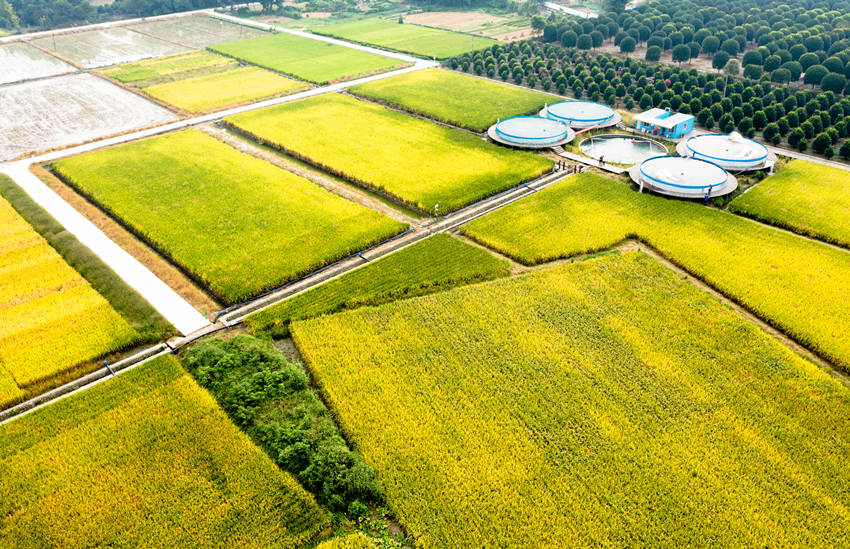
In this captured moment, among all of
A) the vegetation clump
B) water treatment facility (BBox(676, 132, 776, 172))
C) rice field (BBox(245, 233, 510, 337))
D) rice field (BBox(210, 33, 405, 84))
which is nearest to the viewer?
the vegetation clump

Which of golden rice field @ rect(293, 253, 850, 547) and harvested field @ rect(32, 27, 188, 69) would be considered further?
harvested field @ rect(32, 27, 188, 69)

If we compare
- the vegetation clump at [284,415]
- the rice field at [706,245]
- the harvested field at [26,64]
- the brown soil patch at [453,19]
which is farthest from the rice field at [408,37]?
the vegetation clump at [284,415]

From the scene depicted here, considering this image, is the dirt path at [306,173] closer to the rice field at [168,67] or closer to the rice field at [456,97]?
the rice field at [456,97]

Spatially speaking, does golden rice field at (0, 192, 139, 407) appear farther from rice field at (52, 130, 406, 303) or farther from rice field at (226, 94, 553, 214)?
rice field at (226, 94, 553, 214)

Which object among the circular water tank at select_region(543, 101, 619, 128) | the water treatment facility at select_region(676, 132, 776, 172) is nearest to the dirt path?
the circular water tank at select_region(543, 101, 619, 128)

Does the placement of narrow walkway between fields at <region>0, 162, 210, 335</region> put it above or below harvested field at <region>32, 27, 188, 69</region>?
below

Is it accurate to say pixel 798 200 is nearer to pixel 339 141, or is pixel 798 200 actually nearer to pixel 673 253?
pixel 673 253
